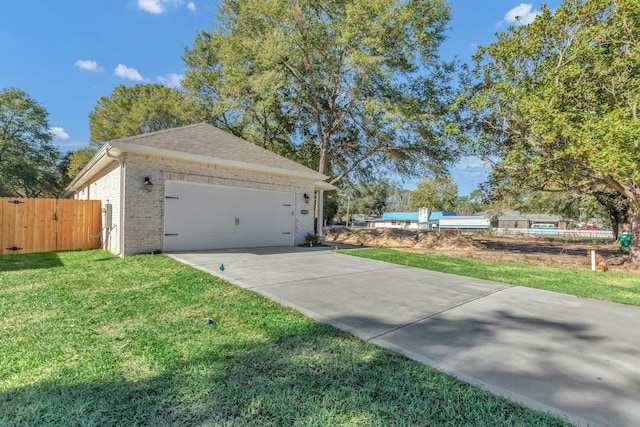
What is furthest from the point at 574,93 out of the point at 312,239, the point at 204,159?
the point at 204,159

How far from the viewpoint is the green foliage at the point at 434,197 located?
52938 millimetres

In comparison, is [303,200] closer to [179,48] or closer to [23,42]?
[23,42]

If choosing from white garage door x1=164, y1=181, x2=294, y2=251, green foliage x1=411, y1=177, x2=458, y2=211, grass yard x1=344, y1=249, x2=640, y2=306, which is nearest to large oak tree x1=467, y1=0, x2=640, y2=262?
grass yard x1=344, y1=249, x2=640, y2=306

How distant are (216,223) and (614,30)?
12416 mm

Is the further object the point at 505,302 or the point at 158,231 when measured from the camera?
the point at 158,231

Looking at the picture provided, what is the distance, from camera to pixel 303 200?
1178 centimetres

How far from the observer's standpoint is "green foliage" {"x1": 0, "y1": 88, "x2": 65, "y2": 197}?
2181 centimetres

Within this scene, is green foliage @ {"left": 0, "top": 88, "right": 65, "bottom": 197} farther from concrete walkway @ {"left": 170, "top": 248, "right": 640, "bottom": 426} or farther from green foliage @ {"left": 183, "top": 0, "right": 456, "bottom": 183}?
concrete walkway @ {"left": 170, "top": 248, "right": 640, "bottom": 426}

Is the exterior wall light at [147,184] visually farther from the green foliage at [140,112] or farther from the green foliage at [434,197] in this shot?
the green foliage at [434,197]

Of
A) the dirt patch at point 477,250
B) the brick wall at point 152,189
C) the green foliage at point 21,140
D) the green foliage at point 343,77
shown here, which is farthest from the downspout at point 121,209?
the green foliage at point 21,140

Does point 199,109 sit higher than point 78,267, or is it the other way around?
point 199,109

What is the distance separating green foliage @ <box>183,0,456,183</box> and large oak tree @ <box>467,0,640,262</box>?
4332 mm

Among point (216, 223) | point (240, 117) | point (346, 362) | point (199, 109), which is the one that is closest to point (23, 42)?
point (199, 109)

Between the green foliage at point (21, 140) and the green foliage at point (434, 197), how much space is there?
49.1 m
